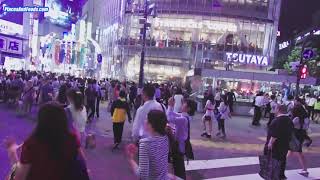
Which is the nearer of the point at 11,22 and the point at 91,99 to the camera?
the point at 91,99

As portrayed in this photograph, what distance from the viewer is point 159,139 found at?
490cm

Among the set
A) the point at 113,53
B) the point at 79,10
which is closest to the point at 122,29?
the point at 113,53

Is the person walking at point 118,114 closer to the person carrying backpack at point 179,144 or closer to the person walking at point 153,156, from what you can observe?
the person carrying backpack at point 179,144

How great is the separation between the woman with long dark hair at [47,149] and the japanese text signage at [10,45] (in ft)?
67.6

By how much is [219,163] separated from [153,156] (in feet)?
24.3

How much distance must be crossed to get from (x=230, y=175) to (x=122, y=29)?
58996 mm

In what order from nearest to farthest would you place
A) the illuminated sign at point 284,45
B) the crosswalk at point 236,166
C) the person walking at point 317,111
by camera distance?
the crosswalk at point 236,166 → the person walking at point 317,111 → the illuminated sign at point 284,45

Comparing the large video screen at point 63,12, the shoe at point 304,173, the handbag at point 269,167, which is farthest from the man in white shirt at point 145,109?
the large video screen at point 63,12

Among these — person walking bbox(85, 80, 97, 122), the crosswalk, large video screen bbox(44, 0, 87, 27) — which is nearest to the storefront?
person walking bbox(85, 80, 97, 122)

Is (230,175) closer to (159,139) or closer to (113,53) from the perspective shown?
(159,139)

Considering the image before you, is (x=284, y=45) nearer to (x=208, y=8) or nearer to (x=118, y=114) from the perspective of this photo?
(x=208, y=8)

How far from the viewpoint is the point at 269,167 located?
8.81 m

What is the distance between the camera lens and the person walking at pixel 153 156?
477 cm

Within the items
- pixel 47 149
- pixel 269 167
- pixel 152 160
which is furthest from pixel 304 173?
pixel 47 149
